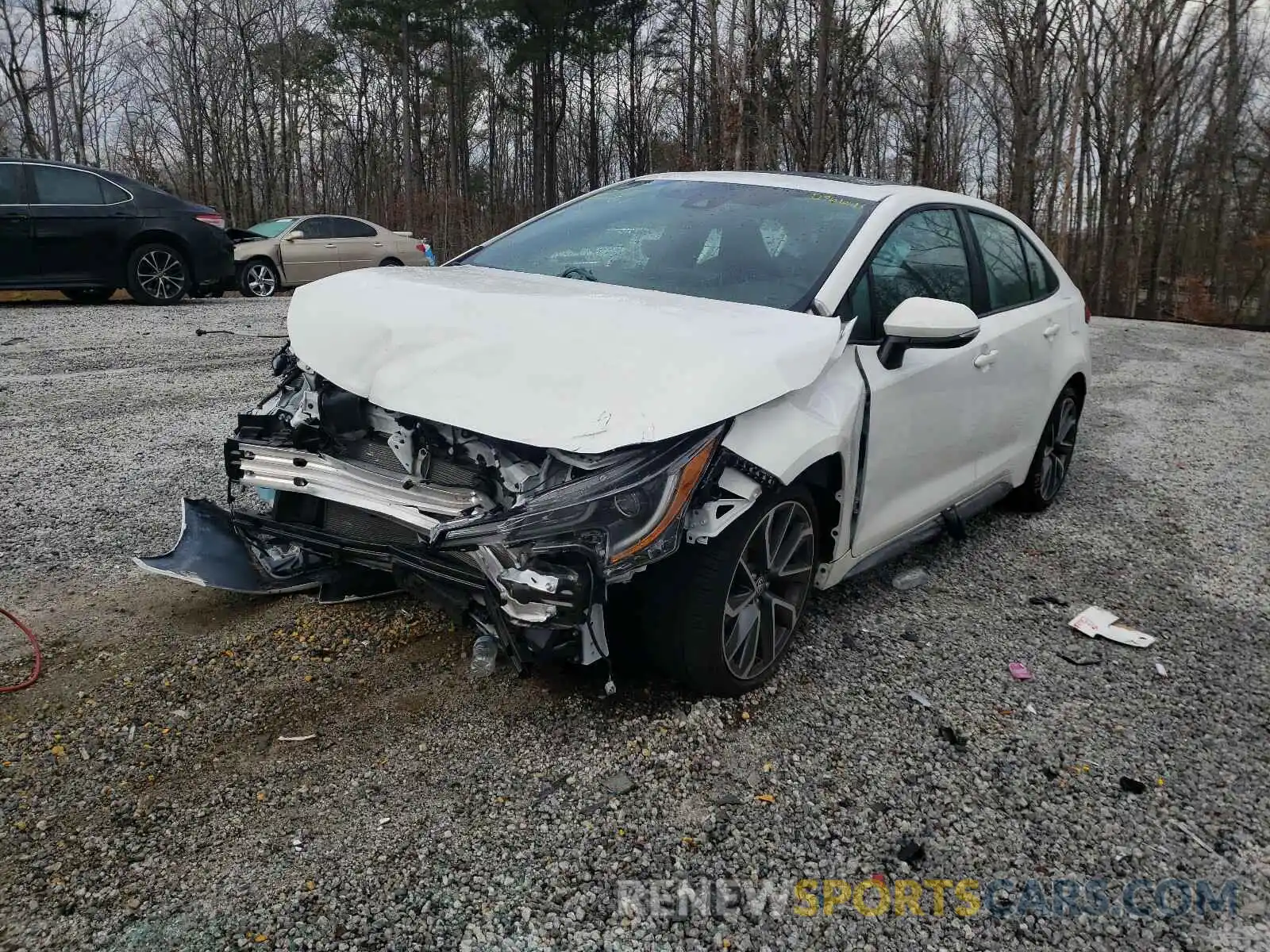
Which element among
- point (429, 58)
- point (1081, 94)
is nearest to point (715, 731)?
point (1081, 94)

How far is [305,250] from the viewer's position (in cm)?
1596

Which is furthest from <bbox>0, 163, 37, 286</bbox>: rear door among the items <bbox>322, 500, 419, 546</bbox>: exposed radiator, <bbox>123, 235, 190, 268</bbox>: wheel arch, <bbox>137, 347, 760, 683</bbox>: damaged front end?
<bbox>322, 500, 419, 546</bbox>: exposed radiator

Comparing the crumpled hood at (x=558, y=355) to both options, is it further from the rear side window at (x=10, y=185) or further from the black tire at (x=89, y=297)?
the black tire at (x=89, y=297)

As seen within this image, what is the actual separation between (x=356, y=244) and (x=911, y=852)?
1621 centimetres

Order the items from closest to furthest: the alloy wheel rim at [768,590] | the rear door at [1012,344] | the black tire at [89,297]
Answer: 1. the alloy wheel rim at [768,590]
2. the rear door at [1012,344]
3. the black tire at [89,297]

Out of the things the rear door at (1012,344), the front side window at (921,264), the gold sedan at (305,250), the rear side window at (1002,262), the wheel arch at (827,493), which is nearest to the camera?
the wheel arch at (827,493)

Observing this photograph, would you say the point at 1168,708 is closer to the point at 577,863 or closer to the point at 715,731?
the point at 715,731

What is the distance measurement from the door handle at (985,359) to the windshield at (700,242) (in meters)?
0.81

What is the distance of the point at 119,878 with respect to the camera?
7.08ft

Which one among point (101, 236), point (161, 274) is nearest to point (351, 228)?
point (161, 274)

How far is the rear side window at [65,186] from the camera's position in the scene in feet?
34.3

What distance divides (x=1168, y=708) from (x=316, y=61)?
112 ft

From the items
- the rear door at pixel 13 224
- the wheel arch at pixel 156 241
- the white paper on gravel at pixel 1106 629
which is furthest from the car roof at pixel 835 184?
the rear door at pixel 13 224

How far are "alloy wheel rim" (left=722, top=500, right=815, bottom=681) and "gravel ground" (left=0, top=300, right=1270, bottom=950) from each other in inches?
6.2
